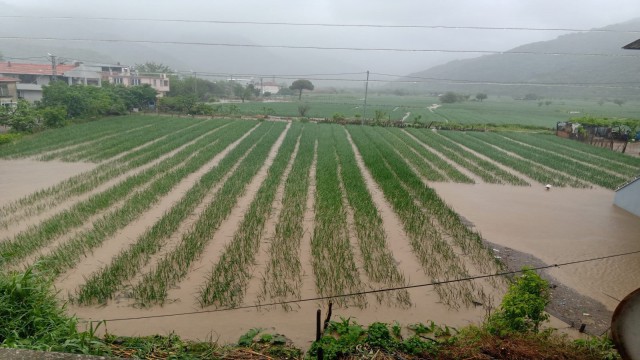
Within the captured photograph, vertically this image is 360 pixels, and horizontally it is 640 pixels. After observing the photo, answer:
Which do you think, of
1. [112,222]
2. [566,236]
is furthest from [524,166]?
[112,222]

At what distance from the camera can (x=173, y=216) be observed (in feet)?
30.9

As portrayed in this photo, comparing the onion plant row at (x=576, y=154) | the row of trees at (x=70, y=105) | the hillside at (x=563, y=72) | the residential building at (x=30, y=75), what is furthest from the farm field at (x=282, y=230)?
the hillside at (x=563, y=72)

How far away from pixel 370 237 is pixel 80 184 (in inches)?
371

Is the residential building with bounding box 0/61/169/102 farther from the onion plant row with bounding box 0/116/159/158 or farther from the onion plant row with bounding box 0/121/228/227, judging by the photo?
the onion plant row with bounding box 0/121/228/227

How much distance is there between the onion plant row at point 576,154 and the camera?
18448mm

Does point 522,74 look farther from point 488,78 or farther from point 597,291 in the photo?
point 597,291

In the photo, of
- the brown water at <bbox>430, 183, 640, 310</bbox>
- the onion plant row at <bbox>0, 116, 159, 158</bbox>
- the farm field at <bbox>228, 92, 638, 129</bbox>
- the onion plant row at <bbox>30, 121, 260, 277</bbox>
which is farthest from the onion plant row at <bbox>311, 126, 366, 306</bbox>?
the farm field at <bbox>228, 92, 638, 129</bbox>

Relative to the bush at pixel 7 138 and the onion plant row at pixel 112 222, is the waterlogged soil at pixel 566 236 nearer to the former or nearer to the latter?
the onion plant row at pixel 112 222

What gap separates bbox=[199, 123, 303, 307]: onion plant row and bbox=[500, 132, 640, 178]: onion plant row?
1641 cm

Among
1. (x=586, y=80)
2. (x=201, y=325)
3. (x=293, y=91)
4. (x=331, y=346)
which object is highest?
(x=586, y=80)

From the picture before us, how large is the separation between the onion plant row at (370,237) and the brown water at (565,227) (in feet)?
8.87

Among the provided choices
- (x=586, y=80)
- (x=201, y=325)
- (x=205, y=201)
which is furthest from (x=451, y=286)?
(x=586, y=80)

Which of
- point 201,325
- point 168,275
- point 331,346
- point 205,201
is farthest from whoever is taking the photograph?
point 205,201

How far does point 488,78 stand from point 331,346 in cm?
17461
